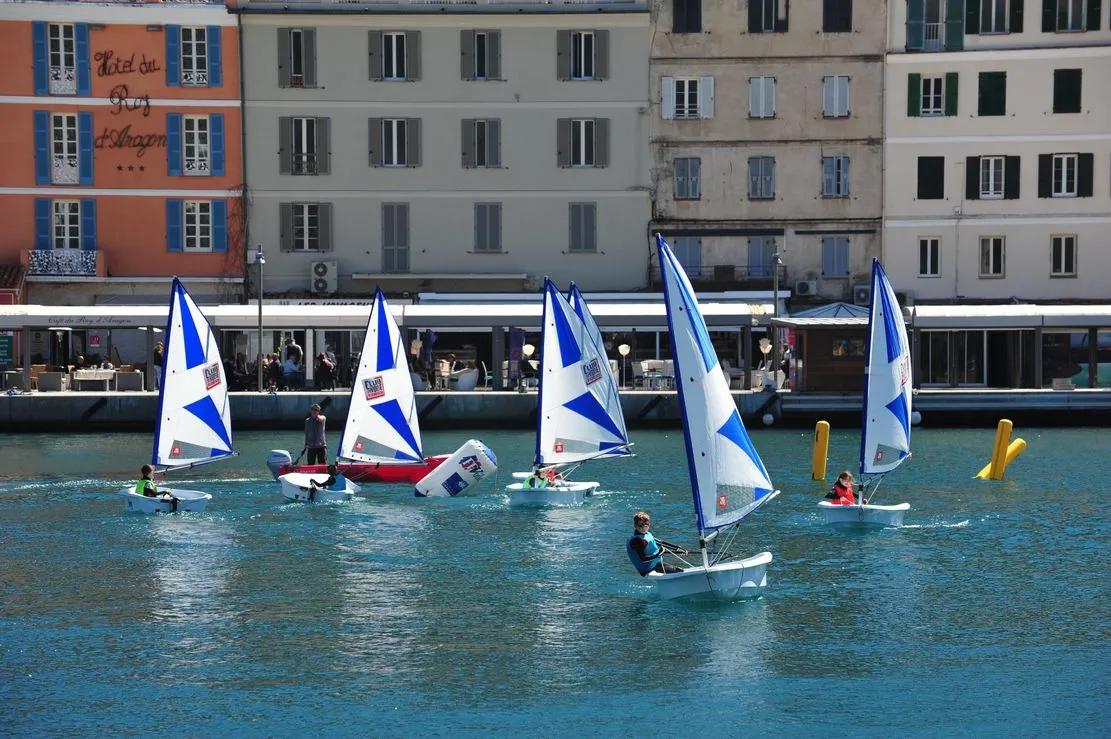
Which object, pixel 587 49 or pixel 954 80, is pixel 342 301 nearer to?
pixel 587 49

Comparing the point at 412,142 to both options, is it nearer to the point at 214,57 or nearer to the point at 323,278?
the point at 323,278

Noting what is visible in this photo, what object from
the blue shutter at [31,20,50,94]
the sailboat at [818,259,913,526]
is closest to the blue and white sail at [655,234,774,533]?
the sailboat at [818,259,913,526]

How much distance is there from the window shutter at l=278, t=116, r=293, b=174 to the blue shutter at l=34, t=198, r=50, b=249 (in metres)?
9.41

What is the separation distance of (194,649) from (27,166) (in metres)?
46.1

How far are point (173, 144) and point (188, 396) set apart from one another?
95.6 ft

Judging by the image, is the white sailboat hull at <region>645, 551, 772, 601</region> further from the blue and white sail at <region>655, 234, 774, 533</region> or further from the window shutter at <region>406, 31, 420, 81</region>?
the window shutter at <region>406, 31, 420, 81</region>

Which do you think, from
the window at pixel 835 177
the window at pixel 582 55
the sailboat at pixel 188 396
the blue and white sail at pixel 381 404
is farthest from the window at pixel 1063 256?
the sailboat at pixel 188 396

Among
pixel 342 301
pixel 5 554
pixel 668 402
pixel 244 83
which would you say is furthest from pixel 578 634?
pixel 244 83

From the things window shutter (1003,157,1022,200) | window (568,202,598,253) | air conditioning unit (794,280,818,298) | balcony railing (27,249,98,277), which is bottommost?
air conditioning unit (794,280,818,298)

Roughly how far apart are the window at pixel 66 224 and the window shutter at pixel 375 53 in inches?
513

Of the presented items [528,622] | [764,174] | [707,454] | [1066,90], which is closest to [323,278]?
[764,174]

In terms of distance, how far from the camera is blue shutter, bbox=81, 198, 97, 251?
223ft

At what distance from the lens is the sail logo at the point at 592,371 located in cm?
4150

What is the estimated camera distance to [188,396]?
1644 inches
